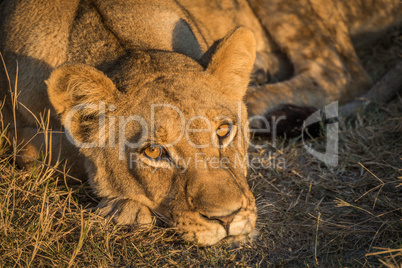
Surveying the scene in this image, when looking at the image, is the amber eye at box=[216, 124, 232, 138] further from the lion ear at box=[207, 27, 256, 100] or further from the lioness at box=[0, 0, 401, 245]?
the lion ear at box=[207, 27, 256, 100]

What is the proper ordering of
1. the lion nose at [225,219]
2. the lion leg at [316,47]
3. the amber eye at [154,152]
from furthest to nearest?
the lion leg at [316,47] < the amber eye at [154,152] < the lion nose at [225,219]

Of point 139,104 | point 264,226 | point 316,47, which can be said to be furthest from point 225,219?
point 316,47

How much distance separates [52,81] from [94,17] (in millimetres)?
790

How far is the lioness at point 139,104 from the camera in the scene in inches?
114

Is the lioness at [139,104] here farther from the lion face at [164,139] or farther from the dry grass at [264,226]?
the dry grass at [264,226]

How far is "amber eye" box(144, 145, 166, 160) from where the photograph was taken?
297 centimetres

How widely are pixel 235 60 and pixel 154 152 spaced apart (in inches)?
36.4

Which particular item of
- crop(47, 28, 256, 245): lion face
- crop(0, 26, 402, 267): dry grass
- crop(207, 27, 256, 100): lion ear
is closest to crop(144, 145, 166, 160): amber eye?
crop(47, 28, 256, 245): lion face

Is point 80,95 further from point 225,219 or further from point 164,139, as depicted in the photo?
point 225,219

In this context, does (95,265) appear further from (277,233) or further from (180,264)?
(277,233)

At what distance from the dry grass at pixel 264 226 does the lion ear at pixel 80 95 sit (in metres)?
0.49

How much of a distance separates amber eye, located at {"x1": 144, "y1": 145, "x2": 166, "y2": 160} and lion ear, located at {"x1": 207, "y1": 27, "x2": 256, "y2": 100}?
66cm

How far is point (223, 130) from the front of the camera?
10.1 ft

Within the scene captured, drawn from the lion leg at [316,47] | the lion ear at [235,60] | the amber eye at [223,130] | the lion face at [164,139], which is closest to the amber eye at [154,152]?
the lion face at [164,139]
